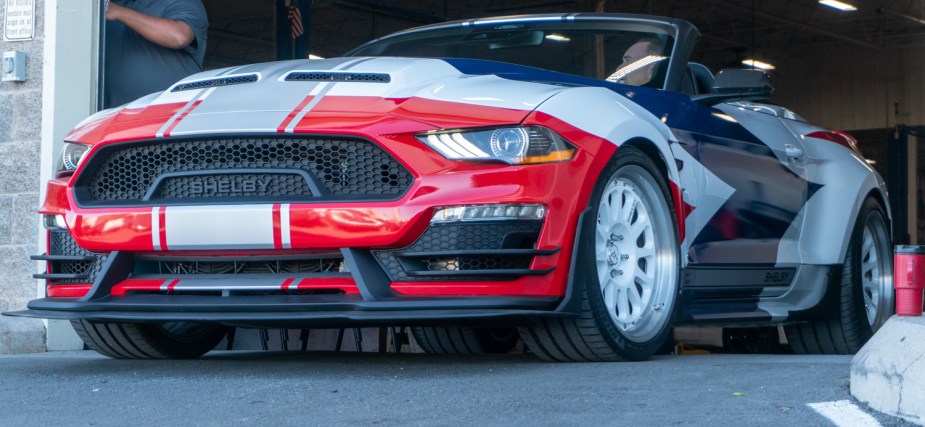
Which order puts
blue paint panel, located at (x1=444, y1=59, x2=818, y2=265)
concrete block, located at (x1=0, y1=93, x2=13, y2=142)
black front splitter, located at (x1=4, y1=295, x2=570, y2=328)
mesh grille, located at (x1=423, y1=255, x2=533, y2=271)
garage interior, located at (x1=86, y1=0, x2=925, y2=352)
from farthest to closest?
1. garage interior, located at (x1=86, y1=0, x2=925, y2=352)
2. concrete block, located at (x1=0, y1=93, x2=13, y2=142)
3. blue paint panel, located at (x1=444, y1=59, x2=818, y2=265)
4. mesh grille, located at (x1=423, y1=255, x2=533, y2=271)
5. black front splitter, located at (x1=4, y1=295, x2=570, y2=328)

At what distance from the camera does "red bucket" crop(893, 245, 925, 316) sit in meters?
3.56

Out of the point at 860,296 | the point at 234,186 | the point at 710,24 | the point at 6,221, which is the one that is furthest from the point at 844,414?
the point at 710,24

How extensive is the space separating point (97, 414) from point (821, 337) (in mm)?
4065

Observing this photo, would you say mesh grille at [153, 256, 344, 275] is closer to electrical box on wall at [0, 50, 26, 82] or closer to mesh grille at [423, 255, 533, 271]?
mesh grille at [423, 255, 533, 271]

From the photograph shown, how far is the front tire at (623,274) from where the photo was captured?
13.5ft

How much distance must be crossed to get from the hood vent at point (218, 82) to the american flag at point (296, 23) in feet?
54.2

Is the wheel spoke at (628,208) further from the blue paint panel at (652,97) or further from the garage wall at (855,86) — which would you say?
the garage wall at (855,86)

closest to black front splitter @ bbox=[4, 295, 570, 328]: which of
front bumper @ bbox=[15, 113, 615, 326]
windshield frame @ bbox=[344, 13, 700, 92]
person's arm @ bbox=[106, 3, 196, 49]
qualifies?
front bumper @ bbox=[15, 113, 615, 326]

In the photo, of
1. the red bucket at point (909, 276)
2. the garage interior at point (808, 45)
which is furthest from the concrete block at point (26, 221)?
the garage interior at point (808, 45)

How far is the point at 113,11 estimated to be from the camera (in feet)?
20.5

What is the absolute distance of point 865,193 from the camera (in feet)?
20.8

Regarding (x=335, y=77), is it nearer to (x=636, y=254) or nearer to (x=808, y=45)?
(x=636, y=254)

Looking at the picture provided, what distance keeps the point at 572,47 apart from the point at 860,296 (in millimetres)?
1978

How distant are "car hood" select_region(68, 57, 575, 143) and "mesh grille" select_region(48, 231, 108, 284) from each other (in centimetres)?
35
